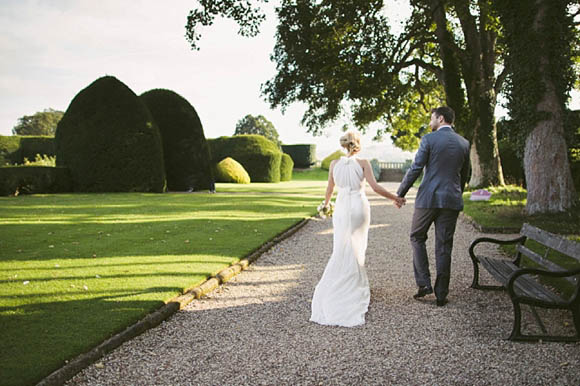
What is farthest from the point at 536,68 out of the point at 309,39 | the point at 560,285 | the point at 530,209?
the point at 309,39

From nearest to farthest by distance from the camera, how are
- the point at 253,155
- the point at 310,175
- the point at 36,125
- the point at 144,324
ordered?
the point at 144,324, the point at 253,155, the point at 310,175, the point at 36,125

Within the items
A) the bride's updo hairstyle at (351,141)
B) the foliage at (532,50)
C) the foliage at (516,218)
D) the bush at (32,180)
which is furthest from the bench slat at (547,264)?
the bush at (32,180)

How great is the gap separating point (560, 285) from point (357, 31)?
44.4 feet

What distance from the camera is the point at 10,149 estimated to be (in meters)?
31.6

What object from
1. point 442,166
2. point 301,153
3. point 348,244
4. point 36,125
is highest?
point 36,125

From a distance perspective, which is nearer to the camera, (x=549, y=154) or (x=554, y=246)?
(x=554, y=246)

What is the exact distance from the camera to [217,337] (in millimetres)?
4074

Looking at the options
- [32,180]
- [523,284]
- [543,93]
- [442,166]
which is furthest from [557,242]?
Answer: [32,180]

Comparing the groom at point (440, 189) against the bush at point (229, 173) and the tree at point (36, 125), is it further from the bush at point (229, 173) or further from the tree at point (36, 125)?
the tree at point (36, 125)

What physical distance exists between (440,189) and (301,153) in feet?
137

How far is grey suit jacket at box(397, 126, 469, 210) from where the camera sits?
4.81m

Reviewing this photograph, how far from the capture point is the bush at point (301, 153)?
46.2m

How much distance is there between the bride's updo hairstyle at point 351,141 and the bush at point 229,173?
2615 cm

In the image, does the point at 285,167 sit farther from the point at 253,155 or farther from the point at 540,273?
the point at 540,273
